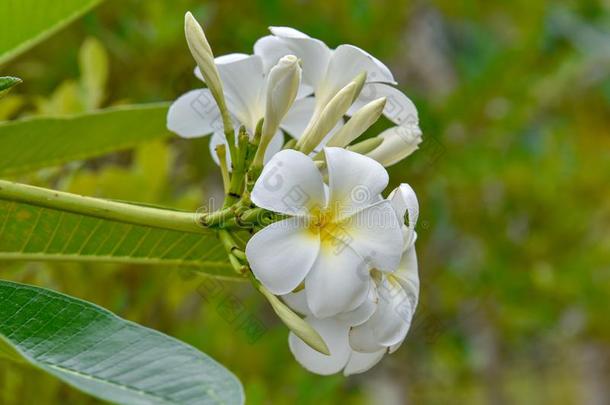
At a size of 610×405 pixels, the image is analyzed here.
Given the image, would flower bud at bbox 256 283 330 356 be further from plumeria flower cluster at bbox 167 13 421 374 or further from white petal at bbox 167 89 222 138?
white petal at bbox 167 89 222 138

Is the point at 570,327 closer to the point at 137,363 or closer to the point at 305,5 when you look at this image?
the point at 305,5

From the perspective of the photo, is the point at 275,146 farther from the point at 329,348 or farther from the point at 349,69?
the point at 329,348

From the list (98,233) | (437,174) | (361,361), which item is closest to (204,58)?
(98,233)

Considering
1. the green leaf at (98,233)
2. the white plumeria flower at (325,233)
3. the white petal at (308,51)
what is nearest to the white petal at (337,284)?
the white plumeria flower at (325,233)

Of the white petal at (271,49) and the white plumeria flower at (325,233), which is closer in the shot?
the white plumeria flower at (325,233)

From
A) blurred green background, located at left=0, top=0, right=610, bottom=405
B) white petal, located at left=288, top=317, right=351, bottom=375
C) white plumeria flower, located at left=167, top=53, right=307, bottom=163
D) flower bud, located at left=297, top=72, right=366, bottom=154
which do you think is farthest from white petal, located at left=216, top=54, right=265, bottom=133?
blurred green background, located at left=0, top=0, right=610, bottom=405

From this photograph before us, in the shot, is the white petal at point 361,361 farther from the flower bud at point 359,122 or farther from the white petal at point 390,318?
the flower bud at point 359,122
